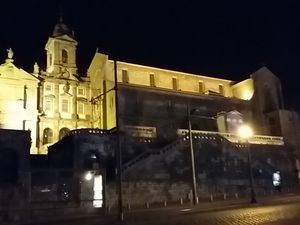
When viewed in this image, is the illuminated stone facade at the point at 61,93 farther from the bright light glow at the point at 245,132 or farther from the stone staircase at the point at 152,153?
the bright light glow at the point at 245,132

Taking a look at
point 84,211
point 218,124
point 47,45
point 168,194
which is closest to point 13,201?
point 84,211

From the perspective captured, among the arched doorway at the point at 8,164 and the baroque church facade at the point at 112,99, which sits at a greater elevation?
the baroque church facade at the point at 112,99

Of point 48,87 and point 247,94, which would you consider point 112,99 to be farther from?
point 247,94

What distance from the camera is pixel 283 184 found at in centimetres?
4578

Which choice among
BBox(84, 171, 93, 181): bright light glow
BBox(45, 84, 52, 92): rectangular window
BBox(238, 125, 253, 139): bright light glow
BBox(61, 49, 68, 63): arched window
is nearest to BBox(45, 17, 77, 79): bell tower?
BBox(61, 49, 68, 63): arched window

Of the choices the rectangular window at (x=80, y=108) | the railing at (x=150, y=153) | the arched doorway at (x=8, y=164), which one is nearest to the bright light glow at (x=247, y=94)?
the rectangular window at (x=80, y=108)

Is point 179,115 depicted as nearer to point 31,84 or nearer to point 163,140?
point 163,140

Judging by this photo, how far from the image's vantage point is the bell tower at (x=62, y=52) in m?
59.5

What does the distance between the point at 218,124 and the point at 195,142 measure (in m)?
14.2

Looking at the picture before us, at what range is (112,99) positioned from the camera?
52438 mm

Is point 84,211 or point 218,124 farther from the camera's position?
point 218,124

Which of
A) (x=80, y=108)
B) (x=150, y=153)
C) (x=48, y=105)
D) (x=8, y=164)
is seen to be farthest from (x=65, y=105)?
(x=8, y=164)

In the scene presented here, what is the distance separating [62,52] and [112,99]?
14.2 metres

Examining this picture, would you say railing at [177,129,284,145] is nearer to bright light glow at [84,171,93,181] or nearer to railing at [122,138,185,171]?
railing at [122,138,185,171]
